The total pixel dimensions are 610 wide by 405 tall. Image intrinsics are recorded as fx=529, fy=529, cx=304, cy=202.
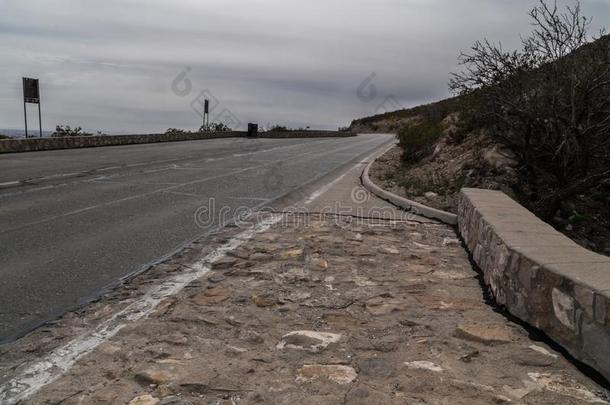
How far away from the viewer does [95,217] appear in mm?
A: 8289

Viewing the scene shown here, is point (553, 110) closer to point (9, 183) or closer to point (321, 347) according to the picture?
point (321, 347)

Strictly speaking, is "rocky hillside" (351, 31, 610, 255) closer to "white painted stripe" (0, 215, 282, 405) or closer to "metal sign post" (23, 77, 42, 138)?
"white painted stripe" (0, 215, 282, 405)

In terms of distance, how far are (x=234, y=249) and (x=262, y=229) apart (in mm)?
1252

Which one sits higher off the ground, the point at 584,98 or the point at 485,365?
the point at 584,98

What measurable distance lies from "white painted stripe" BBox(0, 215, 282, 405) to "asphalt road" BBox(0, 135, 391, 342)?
528 millimetres

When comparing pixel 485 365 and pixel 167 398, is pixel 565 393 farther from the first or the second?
pixel 167 398

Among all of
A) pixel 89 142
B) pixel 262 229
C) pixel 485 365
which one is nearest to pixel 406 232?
pixel 262 229

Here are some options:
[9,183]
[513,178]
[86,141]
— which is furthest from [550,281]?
[86,141]

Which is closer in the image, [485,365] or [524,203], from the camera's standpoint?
[485,365]

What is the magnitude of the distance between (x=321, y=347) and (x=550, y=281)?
1667 millimetres

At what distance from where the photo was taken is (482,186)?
10703 mm

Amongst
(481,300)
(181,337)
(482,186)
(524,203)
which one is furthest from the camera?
(482,186)

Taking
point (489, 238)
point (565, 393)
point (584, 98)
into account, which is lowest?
point (565, 393)

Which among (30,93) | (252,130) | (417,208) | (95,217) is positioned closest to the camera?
(95,217)
